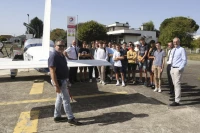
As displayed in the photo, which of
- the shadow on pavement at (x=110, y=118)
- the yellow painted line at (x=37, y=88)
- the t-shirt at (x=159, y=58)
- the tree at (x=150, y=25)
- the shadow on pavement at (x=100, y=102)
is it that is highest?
the tree at (x=150, y=25)

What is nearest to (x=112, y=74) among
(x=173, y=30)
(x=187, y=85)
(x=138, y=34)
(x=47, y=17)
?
(x=187, y=85)

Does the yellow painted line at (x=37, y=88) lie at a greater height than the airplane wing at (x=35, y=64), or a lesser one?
lesser

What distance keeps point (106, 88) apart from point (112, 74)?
208cm

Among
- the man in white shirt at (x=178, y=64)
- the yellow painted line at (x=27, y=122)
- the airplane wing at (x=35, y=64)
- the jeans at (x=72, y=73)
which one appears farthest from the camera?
the jeans at (x=72, y=73)

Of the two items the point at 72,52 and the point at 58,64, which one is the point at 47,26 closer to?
the point at 72,52

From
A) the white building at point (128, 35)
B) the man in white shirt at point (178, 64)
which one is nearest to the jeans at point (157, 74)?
the man in white shirt at point (178, 64)

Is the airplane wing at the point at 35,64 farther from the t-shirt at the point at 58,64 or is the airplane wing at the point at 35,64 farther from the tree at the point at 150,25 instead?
the tree at the point at 150,25

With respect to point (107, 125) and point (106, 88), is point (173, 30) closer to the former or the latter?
point (106, 88)

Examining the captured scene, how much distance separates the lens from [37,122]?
4797 millimetres

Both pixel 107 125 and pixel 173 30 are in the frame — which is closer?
pixel 107 125

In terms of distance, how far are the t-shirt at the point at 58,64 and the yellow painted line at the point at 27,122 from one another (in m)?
1.24

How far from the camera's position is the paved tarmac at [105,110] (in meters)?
4.49

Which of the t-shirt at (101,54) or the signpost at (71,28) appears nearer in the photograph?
the t-shirt at (101,54)

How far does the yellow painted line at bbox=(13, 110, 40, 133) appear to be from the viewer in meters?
4.39
